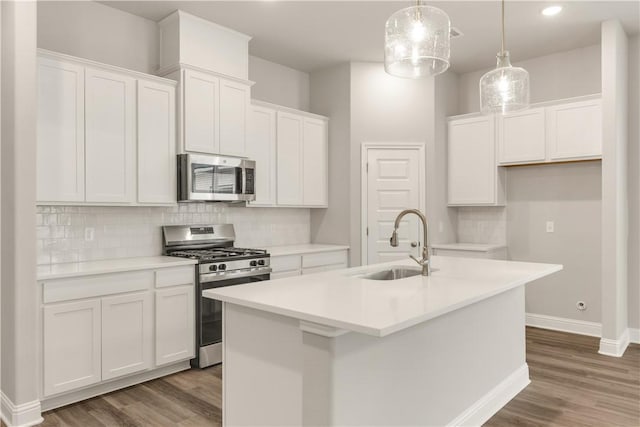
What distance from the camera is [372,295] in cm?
216

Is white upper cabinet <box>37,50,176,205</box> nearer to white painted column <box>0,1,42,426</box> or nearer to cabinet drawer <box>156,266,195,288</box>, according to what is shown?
white painted column <box>0,1,42,426</box>

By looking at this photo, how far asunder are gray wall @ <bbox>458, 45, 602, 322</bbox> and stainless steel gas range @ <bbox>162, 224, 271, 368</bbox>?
119 inches

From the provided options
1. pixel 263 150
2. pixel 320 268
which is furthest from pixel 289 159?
pixel 320 268

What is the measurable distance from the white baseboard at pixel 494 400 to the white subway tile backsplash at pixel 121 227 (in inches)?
109

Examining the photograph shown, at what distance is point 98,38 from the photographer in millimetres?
3752

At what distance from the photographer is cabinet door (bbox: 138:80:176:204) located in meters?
3.67

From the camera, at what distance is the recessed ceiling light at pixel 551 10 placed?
12.8 ft

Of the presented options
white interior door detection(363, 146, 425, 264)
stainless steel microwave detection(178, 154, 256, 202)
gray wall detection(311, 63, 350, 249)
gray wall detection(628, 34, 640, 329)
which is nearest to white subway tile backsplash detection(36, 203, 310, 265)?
stainless steel microwave detection(178, 154, 256, 202)

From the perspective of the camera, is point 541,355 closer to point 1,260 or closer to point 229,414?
point 229,414

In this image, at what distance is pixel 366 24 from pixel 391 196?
6.20ft

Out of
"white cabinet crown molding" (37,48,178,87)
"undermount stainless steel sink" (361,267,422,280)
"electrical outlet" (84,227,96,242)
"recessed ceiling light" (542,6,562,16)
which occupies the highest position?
"recessed ceiling light" (542,6,562,16)

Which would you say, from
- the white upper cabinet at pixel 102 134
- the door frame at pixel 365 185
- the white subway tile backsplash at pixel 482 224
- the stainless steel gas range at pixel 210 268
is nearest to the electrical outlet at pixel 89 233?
the white upper cabinet at pixel 102 134

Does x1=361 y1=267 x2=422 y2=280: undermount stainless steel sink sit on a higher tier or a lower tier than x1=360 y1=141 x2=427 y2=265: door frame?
lower

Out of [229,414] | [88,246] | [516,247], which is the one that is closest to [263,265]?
[88,246]
